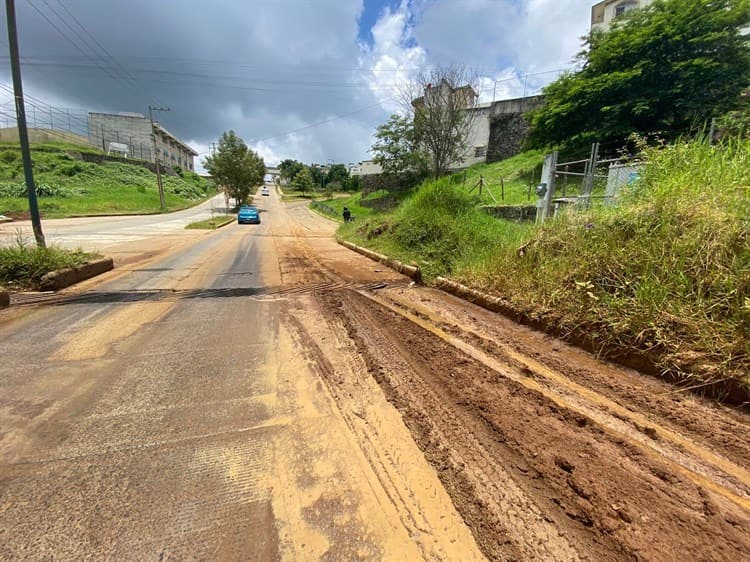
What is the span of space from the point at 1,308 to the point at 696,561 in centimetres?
630

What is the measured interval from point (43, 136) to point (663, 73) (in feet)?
222

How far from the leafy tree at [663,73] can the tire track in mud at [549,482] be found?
56.3 ft

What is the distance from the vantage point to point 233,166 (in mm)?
38812

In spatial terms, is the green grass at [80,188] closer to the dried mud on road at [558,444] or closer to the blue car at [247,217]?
the blue car at [247,217]

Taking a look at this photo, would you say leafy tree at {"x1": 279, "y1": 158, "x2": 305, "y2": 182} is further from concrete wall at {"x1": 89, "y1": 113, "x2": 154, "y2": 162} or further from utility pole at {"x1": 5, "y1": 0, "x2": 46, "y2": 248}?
utility pole at {"x1": 5, "y1": 0, "x2": 46, "y2": 248}

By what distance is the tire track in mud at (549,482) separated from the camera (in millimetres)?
1240

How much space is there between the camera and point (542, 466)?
162 cm

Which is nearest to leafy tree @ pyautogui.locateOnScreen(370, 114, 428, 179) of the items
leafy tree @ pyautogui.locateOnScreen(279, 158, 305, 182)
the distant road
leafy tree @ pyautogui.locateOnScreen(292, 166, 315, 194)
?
the distant road

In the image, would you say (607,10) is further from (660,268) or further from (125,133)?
(125,133)

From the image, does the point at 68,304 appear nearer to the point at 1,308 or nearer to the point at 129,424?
the point at 1,308

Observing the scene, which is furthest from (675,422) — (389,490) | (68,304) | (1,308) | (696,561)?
(1,308)

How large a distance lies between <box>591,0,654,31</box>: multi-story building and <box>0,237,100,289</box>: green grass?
4371 cm

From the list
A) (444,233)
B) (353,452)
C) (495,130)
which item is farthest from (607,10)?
(353,452)

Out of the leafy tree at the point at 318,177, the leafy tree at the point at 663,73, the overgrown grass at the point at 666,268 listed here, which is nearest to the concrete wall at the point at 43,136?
the leafy tree at the point at 318,177
